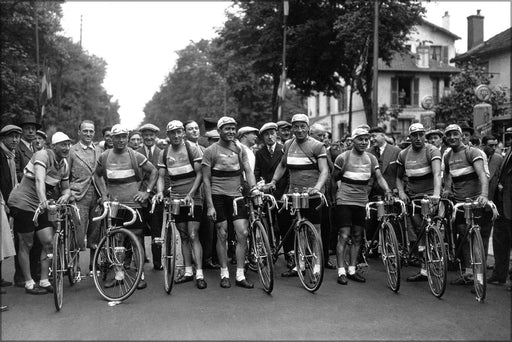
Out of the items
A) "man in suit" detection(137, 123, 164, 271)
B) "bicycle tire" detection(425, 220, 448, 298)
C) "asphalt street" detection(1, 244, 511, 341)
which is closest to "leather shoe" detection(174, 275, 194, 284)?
"asphalt street" detection(1, 244, 511, 341)

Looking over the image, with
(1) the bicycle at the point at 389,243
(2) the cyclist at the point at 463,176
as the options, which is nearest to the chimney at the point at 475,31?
(2) the cyclist at the point at 463,176

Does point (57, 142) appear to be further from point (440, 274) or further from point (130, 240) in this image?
point (440, 274)

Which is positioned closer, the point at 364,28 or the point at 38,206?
the point at 38,206

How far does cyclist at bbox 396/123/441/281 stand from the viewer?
7.39 m

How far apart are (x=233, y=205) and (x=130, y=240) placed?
1.33m

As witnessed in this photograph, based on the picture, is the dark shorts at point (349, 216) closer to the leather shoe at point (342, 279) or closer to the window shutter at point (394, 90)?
the leather shoe at point (342, 279)

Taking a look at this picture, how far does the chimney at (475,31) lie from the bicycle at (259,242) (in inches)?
1638

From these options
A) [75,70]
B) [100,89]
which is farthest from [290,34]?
[100,89]

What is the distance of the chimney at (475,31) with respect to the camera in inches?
1740

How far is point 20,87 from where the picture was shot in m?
28.7

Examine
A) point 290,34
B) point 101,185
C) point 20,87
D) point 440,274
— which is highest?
point 290,34

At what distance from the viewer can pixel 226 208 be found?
728 cm

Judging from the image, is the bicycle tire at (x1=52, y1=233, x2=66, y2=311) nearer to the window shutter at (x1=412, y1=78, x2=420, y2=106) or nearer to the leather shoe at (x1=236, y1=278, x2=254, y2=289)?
the leather shoe at (x1=236, y1=278, x2=254, y2=289)

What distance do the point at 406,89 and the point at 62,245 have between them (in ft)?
147
